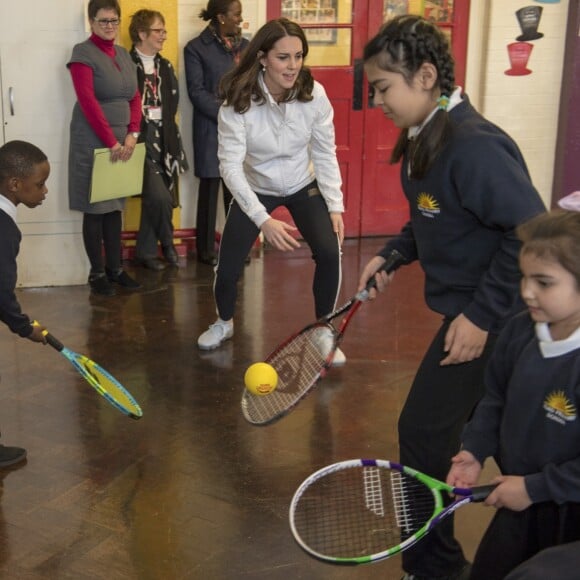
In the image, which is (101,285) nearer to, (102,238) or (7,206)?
(102,238)

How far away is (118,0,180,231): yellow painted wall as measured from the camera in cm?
650

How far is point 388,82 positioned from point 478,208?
1.48 ft

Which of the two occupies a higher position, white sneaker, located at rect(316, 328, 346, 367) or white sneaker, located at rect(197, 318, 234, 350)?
white sneaker, located at rect(316, 328, 346, 367)

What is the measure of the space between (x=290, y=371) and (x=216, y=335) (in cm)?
149

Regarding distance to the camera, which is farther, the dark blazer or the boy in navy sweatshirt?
the dark blazer

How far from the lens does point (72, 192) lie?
6.03 metres

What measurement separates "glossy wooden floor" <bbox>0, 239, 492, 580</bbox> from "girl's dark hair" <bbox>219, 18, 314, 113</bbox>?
1415 mm

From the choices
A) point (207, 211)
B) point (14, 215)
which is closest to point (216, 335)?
point (14, 215)

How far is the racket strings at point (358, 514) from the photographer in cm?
254

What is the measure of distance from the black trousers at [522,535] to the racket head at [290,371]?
4.13 feet

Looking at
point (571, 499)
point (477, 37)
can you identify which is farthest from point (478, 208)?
point (477, 37)

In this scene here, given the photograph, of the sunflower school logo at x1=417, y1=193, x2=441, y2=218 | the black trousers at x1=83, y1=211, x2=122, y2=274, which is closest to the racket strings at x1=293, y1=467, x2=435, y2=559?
the sunflower school logo at x1=417, y1=193, x2=441, y2=218

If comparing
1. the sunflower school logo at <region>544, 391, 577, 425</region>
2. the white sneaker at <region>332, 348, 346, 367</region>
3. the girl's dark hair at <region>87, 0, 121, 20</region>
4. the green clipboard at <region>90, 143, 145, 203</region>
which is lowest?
the white sneaker at <region>332, 348, 346, 367</region>

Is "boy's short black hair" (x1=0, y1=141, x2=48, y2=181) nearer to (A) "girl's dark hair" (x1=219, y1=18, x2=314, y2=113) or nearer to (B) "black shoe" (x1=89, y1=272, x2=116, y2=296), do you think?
(A) "girl's dark hair" (x1=219, y1=18, x2=314, y2=113)
